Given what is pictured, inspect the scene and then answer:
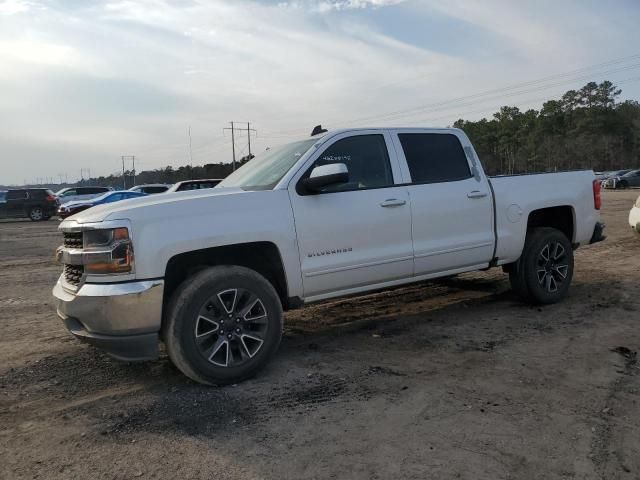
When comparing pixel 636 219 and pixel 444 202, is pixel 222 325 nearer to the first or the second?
pixel 444 202

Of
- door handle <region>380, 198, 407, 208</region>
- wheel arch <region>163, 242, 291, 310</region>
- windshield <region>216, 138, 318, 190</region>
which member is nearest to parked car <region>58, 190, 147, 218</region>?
windshield <region>216, 138, 318, 190</region>

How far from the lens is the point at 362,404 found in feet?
12.2

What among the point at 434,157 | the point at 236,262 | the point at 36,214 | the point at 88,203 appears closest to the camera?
the point at 236,262

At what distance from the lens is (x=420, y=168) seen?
529 centimetres

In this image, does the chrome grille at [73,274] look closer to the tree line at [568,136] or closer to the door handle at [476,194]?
the door handle at [476,194]

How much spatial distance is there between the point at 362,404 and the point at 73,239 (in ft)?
8.12

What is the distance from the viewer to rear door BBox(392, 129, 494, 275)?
5137 mm

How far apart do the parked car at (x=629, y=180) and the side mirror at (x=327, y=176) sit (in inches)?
1714

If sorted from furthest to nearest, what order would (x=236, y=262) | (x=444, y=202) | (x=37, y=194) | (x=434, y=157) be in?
(x=37, y=194)
(x=434, y=157)
(x=444, y=202)
(x=236, y=262)

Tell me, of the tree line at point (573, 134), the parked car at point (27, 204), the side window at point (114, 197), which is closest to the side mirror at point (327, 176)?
the side window at point (114, 197)

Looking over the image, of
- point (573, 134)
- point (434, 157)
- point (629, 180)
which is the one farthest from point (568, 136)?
point (434, 157)

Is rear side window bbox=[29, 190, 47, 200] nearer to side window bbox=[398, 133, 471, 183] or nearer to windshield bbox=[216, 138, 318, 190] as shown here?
windshield bbox=[216, 138, 318, 190]

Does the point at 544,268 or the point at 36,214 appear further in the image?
the point at 36,214

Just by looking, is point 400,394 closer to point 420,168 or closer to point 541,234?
point 420,168
